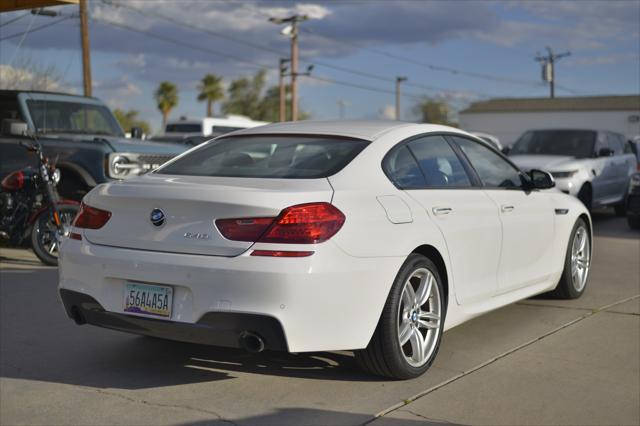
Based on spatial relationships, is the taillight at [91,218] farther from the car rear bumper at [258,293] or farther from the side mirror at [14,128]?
the side mirror at [14,128]

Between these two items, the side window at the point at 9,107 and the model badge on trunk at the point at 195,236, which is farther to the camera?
the side window at the point at 9,107

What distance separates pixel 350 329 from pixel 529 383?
3.81ft

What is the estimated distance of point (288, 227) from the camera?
446 centimetres

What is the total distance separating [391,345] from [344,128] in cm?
154

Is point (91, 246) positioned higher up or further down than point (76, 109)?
further down

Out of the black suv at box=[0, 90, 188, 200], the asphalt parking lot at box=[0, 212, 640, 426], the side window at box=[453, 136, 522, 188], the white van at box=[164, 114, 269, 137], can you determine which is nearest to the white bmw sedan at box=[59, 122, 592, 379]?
the side window at box=[453, 136, 522, 188]

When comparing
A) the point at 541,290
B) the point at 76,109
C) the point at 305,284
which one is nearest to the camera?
the point at 305,284

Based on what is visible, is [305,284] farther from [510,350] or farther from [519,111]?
[519,111]

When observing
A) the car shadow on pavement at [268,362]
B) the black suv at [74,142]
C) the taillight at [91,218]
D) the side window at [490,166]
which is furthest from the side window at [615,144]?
the taillight at [91,218]

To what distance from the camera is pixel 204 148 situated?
5867 mm

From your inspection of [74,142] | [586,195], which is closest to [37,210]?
[74,142]

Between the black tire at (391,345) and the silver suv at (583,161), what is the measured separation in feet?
30.8

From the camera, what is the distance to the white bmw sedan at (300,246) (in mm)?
4453

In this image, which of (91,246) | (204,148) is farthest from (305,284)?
(204,148)
